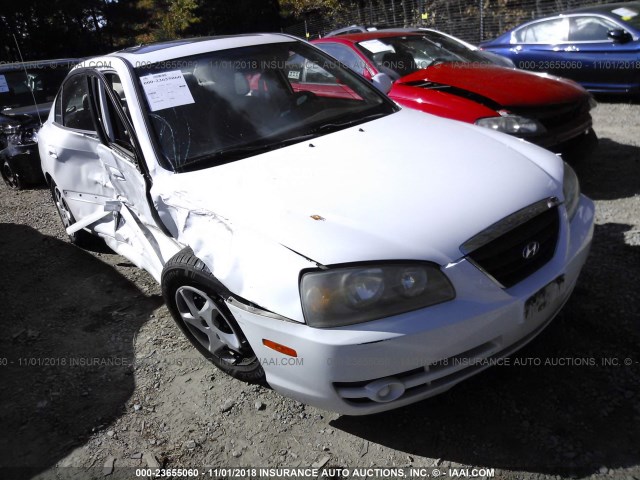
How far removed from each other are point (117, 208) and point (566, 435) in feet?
9.39

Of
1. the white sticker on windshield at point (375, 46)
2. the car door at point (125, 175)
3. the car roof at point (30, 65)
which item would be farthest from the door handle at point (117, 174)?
the car roof at point (30, 65)

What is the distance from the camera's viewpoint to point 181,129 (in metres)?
2.83

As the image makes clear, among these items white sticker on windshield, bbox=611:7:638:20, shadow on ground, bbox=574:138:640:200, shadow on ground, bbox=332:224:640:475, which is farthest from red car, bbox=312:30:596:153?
white sticker on windshield, bbox=611:7:638:20

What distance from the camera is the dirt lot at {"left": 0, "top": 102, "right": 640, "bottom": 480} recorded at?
7.10 feet

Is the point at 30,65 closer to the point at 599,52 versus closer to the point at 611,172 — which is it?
the point at 611,172

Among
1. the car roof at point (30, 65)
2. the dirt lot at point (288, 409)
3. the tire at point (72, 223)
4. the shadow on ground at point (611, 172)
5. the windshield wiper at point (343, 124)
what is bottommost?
the shadow on ground at point (611, 172)

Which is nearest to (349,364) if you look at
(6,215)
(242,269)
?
(242,269)

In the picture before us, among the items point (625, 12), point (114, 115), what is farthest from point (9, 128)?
point (625, 12)

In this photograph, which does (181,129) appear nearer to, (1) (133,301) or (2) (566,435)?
(1) (133,301)

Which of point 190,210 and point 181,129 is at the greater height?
point 181,129

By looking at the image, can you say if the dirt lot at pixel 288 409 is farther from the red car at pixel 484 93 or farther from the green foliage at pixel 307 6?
the green foliage at pixel 307 6

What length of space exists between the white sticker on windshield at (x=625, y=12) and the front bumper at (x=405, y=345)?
673 centimetres

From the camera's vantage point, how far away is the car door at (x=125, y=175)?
115 inches

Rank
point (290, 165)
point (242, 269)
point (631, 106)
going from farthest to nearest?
1. point (631, 106)
2. point (290, 165)
3. point (242, 269)
